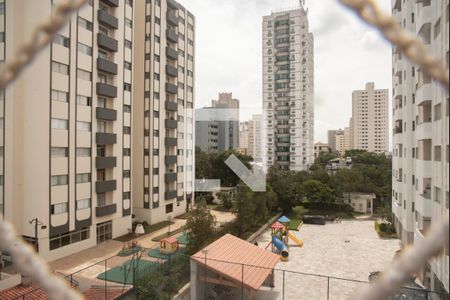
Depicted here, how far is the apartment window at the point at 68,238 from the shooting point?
45.8 ft

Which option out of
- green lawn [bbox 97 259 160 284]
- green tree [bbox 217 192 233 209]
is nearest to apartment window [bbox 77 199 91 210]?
green lawn [bbox 97 259 160 284]

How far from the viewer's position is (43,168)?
44.9 ft

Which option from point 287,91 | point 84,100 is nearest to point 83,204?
point 84,100

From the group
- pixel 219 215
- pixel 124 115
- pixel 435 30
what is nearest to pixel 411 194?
pixel 435 30

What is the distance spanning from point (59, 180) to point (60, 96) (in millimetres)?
3611

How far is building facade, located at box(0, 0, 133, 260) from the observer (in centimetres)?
1340

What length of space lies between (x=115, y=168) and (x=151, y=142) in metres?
3.75

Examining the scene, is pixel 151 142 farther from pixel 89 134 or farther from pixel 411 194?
pixel 411 194

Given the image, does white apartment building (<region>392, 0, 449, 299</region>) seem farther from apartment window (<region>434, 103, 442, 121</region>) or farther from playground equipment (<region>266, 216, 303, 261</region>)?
playground equipment (<region>266, 216, 303, 261</region>)

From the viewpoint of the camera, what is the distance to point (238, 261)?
33.5 ft

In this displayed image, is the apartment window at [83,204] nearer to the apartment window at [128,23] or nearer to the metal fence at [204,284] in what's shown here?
the metal fence at [204,284]

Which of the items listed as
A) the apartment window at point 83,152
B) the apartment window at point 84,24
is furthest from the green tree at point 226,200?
the apartment window at point 84,24

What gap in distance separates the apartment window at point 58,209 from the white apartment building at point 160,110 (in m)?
6.52

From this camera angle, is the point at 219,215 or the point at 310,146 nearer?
the point at 219,215
